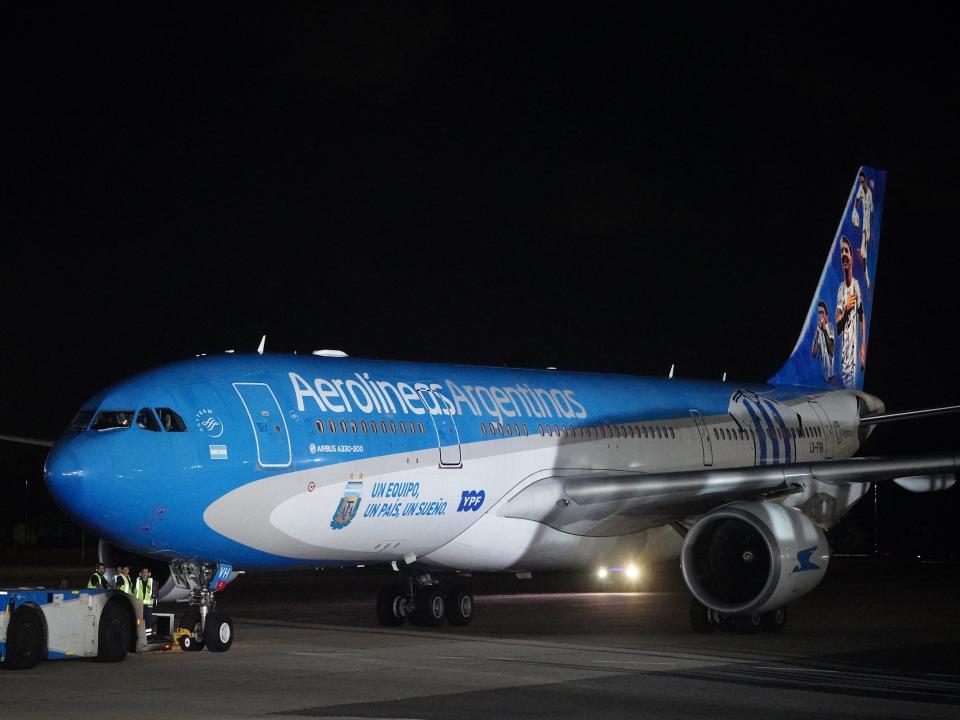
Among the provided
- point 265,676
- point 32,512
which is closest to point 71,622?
point 265,676

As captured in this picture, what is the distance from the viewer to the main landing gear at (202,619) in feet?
52.6

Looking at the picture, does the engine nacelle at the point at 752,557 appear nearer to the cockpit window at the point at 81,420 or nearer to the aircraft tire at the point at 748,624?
the aircraft tire at the point at 748,624

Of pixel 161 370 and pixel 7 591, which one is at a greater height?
pixel 161 370

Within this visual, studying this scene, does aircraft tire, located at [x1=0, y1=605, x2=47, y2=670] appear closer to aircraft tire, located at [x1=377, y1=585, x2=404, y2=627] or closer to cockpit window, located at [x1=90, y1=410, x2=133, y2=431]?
cockpit window, located at [x1=90, y1=410, x2=133, y2=431]

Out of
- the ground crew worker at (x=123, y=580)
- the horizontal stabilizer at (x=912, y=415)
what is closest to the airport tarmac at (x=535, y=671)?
the ground crew worker at (x=123, y=580)

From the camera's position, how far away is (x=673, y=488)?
1927 centimetres

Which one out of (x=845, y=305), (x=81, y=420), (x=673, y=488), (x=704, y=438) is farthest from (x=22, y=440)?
(x=845, y=305)

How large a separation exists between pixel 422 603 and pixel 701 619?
3.98 m

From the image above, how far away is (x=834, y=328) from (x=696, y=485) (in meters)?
11.0

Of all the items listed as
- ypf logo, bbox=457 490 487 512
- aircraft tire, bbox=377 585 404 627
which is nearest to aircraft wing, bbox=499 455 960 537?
ypf logo, bbox=457 490 487 512

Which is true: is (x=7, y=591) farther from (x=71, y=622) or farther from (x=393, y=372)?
(x=393, y=372)

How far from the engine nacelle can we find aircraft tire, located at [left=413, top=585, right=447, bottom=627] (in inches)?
152

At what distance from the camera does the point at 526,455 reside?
2005cm

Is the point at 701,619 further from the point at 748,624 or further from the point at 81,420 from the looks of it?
the point at 81,420
